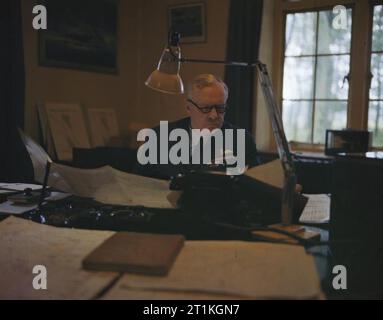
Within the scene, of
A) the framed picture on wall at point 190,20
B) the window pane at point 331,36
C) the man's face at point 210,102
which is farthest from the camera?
the framed picture on wall at point 190,20

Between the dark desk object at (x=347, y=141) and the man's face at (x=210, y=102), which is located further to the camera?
the dark desk object at (x=347, y=141)

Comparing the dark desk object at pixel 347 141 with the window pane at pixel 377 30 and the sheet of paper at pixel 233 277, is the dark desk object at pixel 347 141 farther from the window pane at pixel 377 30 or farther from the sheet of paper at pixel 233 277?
the sheet of paper at pixel 233 277

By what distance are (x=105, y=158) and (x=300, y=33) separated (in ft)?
6.41

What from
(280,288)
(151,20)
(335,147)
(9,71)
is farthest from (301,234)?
(151,20)

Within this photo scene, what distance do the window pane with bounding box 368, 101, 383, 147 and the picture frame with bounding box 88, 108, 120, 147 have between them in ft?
6.95

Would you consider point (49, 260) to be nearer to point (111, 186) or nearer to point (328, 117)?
point (111, 186)


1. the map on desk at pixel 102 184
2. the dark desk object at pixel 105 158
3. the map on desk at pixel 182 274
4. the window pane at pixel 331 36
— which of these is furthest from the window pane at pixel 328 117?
the map on desk at pixel 182 274

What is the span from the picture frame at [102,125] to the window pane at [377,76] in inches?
84.6

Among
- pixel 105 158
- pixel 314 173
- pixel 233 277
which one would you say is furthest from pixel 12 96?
pixel 233 277

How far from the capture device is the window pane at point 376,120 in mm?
3279

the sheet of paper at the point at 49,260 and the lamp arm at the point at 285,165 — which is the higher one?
the lamp arm at the point at 285,165

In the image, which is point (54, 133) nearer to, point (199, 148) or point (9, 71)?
point (9, 71)

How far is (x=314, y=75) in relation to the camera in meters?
3.55
